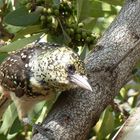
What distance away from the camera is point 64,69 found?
1.74 m

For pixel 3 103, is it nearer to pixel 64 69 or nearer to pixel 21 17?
pixel 21 17

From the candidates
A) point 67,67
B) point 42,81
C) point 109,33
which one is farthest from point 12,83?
point 109,33

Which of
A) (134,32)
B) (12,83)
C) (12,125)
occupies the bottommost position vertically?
(12,125)

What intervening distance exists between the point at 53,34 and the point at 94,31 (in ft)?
0.66

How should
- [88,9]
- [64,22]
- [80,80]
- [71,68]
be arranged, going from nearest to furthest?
[80,80]
[71,68]
[64,22]
[88,9]

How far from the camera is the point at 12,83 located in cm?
196

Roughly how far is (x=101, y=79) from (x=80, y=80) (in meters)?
0.07

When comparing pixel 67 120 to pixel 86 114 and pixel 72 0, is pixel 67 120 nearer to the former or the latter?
pixel 86 114

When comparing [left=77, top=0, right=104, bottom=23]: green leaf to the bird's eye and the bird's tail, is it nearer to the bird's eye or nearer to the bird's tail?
the bird's eye

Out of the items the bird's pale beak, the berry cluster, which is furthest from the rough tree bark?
the berry cluster

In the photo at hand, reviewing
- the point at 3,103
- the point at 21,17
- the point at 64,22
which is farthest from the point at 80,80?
the point at 3,103

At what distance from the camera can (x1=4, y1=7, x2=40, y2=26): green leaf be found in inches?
77.9

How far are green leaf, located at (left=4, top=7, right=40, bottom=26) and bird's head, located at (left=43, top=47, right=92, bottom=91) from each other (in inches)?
8.8

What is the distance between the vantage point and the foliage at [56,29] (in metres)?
1.94
